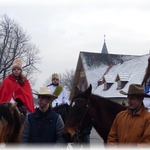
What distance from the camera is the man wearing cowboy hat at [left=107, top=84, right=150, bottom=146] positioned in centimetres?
464

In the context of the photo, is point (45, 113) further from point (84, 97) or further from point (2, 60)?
point (2, 60)

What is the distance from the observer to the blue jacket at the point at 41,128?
5.23m

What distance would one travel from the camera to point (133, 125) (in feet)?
15.4

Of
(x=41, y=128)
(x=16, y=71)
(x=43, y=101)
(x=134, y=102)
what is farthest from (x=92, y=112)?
(x=16, y=71)

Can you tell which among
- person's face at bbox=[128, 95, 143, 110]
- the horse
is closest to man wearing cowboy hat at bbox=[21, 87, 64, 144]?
the horse

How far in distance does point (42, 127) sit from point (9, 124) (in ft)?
3.69

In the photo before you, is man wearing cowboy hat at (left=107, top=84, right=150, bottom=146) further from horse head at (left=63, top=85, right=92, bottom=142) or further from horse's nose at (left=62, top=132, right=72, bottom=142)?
horse head at (left=63, top=85, right=92, bottom=142)

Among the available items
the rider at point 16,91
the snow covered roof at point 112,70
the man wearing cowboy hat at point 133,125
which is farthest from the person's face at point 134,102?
the snow covered roof at point 112,70

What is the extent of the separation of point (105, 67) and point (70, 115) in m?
49.6

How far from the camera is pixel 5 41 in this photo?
163 ft

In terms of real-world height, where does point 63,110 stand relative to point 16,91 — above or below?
below

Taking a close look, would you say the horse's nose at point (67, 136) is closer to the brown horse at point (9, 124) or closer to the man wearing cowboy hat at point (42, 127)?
the man wearing cowboy hat at point (42, 127)

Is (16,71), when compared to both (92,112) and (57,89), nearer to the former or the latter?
(57,89)

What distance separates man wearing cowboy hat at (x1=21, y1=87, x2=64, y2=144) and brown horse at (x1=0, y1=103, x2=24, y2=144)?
82 centimetres
